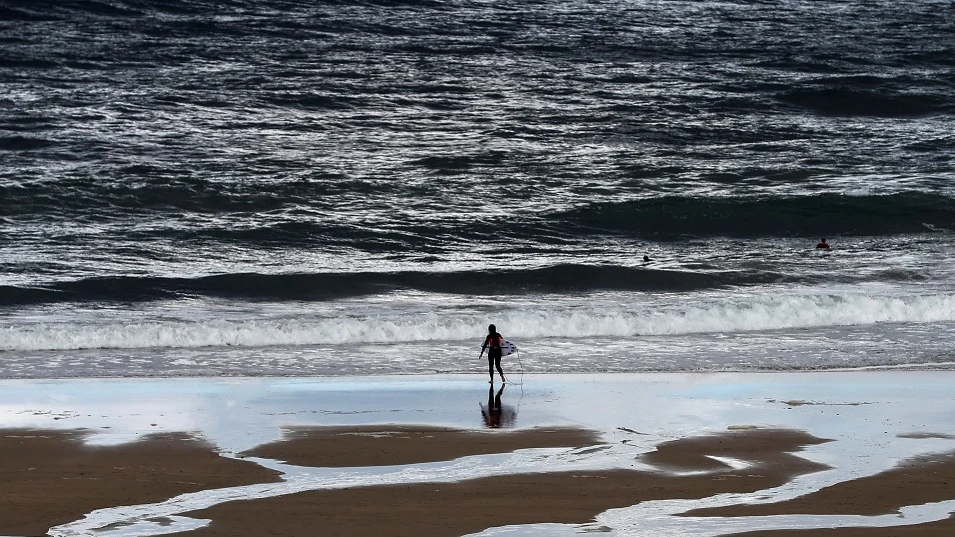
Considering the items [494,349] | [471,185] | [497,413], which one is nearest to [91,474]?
[497,413]

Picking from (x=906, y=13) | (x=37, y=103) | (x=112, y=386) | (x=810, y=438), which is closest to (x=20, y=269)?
(x=112, y=386)

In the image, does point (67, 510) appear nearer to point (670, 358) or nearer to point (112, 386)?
point (112, 386)

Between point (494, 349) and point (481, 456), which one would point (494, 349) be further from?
point (481, 456)

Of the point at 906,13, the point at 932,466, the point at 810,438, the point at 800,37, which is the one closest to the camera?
the point at 932,466

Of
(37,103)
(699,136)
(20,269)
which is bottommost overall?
(20,269)

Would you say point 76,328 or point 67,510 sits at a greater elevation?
point 76,328

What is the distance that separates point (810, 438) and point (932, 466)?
4.15 ft

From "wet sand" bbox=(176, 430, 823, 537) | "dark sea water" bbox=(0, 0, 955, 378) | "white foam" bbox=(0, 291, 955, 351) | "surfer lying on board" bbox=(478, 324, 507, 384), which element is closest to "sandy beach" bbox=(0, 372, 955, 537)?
"wet sand" bbox=(176, 430, 823, 537)

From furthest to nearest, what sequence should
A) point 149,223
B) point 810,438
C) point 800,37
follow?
point 800,37
point 149,223
point 810,438

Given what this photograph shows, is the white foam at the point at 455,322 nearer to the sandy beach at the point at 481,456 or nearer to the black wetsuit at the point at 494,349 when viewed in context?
the sandy beach at the point at 481,456

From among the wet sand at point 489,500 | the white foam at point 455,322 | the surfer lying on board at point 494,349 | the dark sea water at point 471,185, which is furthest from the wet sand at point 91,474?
the white foam at point 455,322

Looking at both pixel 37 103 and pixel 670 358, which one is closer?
pixel 670 358

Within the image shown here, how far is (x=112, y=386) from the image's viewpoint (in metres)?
13.1

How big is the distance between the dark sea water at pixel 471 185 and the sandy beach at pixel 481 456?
1614 mm
